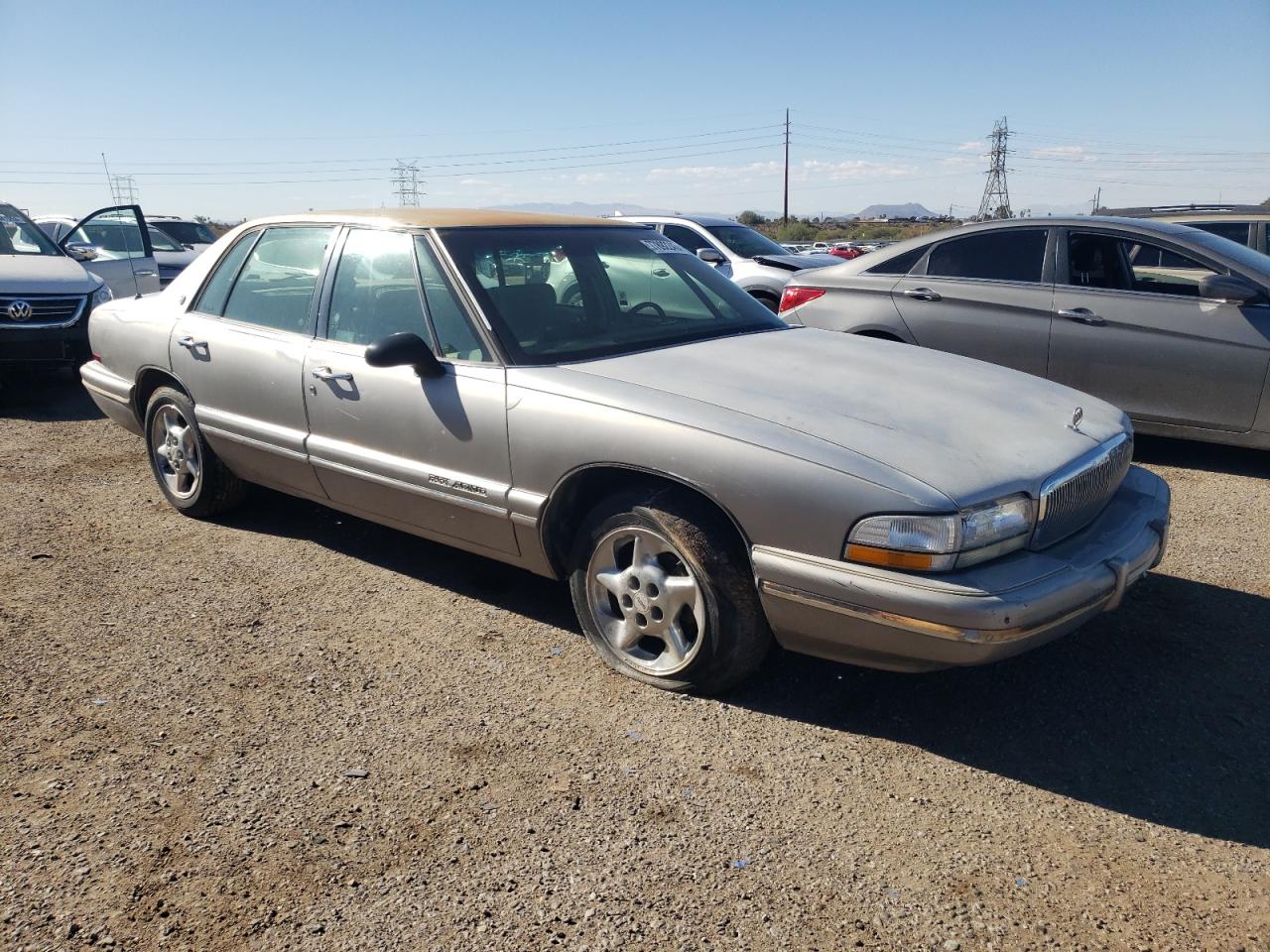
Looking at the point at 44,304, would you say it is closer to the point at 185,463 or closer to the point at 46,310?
the point at 46,310

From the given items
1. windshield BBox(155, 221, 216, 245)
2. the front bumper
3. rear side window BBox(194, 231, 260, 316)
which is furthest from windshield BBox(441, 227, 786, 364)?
windshield BBox(155, 221, 216, 245)

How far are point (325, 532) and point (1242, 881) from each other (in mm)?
4121

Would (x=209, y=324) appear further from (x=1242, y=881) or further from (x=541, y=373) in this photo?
(x=1242, y=881)

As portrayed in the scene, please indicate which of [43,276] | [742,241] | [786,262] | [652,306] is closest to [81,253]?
[43,276]

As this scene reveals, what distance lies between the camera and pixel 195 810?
2.77m

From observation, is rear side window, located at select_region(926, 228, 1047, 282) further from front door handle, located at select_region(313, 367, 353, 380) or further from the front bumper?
front door handle, located at select_region(313, 367, 353, 380)

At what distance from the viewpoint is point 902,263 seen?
6867 mm

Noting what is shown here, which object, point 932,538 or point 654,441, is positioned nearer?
point 932,538

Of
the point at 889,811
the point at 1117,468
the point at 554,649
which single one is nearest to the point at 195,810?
the point at 554,649

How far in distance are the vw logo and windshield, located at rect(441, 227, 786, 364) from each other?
19.9 feet

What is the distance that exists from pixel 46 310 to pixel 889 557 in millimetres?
8161

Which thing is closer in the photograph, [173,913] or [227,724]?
[173,913]

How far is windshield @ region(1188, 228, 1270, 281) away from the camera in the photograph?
575 cm

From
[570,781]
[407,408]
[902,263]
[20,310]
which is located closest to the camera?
[570,781]
